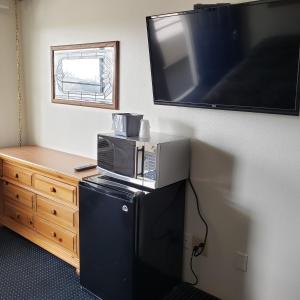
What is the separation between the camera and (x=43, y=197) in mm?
2719

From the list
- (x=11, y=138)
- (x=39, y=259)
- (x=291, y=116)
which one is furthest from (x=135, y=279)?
(x=11, y=138)

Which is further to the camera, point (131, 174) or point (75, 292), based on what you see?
point (75, 292)

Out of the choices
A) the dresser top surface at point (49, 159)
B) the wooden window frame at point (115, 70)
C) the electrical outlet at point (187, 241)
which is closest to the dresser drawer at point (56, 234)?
the dresser top surface at point (49, 159)

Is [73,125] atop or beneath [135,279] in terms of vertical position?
atop

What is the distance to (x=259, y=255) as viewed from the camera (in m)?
2.07

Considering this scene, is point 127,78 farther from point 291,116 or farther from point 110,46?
point 291,116

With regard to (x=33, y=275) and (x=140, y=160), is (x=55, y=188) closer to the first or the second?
(x=33, y=275)

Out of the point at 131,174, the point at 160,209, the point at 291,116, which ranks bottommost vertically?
the point at 160,209

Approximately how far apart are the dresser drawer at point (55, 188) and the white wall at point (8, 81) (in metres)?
0.95

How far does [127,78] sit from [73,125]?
2.60 ft

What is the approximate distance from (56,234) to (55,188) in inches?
15.0

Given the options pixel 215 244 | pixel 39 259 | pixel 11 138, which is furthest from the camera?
pixel 11 138

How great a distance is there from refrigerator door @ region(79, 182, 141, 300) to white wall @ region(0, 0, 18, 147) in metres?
1.62

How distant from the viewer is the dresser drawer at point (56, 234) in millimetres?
2520
